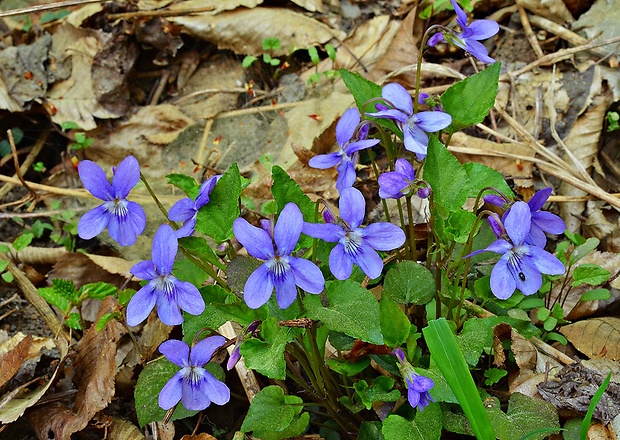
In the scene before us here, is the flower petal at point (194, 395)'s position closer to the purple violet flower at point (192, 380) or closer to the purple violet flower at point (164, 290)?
the purple violet flower at point (192, 380)

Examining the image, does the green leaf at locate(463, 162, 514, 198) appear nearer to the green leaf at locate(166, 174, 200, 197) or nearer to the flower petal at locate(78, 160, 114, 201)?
the green leaf at locate(166, 174, 200, 197)

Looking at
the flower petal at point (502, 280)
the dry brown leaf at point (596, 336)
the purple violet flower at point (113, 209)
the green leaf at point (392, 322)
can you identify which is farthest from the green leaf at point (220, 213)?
the dry brown leaf at point (596, 336)

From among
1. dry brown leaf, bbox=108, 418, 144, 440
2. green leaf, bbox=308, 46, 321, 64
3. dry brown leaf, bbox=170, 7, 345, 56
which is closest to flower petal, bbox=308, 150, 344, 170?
dry brown leaf, bbox=108, 418, 144, 440

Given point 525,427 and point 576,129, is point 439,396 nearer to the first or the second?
point 525,427

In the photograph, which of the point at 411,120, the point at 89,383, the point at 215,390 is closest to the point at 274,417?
the point at 215,390

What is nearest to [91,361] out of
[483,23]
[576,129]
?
[483,23]

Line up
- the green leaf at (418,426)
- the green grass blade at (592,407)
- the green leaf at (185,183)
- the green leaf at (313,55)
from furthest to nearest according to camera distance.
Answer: the green leaf at (313,55)
the green leaf at (185,183)
the green leaf at (418,426)
the green grass blade at (592,407)
